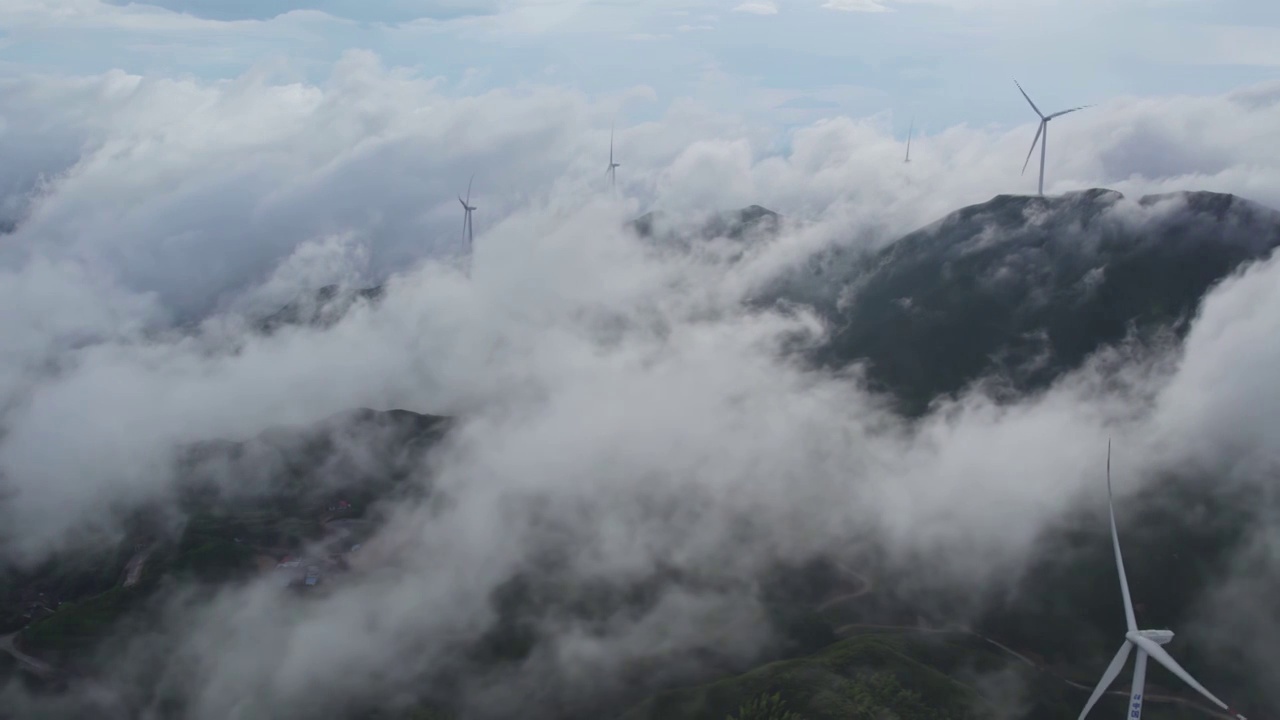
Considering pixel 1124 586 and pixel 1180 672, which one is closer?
pixel 1180 672

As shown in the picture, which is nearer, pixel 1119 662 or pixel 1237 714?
pixel 1119 662

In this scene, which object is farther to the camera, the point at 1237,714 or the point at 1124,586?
the point at 1237,714

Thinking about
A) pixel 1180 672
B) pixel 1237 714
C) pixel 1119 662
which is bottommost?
pixel 1237 714

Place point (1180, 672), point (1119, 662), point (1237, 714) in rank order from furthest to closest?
point (1237, 714)
point (1119, 662)
point (1180, 672)

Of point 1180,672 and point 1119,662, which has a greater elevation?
point 1180,672

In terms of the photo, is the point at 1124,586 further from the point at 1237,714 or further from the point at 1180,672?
the point at 1237,714

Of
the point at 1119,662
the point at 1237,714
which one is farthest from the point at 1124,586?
the point at 1237,714

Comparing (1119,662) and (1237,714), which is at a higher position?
(1119,662)

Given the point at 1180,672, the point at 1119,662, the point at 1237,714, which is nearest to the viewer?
the point at 1180,672
